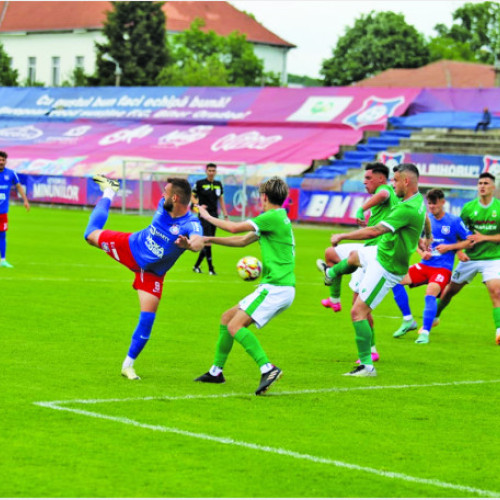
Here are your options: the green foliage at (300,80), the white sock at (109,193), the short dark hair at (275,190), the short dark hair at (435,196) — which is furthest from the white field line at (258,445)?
the green foliage at (300,80)

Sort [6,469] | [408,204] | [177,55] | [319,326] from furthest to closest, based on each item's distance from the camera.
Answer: [177,55] < [319,326] < [408,204] < [6,469]

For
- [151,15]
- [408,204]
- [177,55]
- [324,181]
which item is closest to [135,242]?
[408,204]

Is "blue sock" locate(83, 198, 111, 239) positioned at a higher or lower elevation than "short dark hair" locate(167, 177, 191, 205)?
lower

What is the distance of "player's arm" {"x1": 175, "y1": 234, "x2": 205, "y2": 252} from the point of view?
31.3 ft

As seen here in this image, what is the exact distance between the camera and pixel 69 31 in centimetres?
10762

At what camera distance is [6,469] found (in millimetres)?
6844

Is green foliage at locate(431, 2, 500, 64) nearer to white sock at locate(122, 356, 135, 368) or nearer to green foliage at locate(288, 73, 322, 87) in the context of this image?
green foliage at locate(288, 73, 322, 87)

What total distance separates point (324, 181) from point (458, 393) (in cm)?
→ 3234

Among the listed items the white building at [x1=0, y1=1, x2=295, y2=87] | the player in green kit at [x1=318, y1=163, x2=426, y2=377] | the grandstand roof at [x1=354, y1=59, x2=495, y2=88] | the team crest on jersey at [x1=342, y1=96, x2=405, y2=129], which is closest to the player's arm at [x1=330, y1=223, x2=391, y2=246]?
the player in green kit at [x1=318, y1=163, x2=426, y2=377]

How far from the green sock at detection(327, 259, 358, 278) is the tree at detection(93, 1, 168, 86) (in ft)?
242

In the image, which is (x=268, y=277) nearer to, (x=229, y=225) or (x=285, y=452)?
(x=229, y=225)

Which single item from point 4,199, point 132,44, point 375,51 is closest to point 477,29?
point 375,51

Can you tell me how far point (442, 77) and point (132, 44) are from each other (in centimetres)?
2475

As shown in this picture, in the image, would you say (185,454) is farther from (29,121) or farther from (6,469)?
(29,121)
